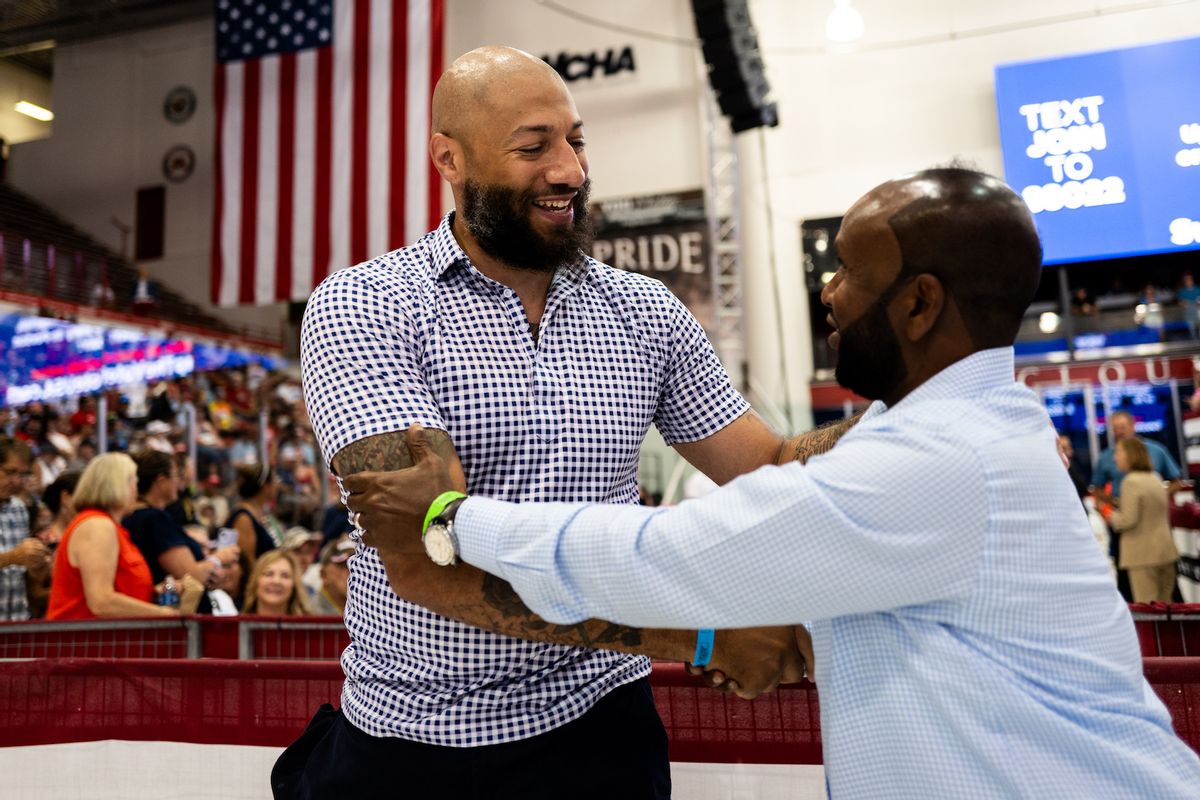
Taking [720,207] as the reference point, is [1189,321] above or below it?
below

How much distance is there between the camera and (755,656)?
4.44 ft

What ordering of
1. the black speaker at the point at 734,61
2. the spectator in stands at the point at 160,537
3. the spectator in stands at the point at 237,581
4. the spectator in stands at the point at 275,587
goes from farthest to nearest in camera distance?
the black speaker at the point at 734,61 < the spectator in stands at the point at 237,581 < the spectator in stands at the point at 275,587 < the spectator in stands at the point at 160,537

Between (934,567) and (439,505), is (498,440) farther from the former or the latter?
(934,567)

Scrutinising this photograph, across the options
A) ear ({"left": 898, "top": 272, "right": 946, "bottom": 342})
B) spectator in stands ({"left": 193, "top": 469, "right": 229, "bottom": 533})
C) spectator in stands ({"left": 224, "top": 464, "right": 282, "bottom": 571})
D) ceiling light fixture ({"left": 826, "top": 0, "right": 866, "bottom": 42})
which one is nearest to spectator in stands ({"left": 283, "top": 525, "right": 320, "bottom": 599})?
spectator in stands ({"left": 224, "top": 464, "right": 282, "bottom": 571})

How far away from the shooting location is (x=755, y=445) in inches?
71.0

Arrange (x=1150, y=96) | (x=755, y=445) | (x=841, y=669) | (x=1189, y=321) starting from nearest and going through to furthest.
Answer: (x=841, y=669)
(x=755, y=445)
(x=1150, y=96)
(x=1189, y=321)

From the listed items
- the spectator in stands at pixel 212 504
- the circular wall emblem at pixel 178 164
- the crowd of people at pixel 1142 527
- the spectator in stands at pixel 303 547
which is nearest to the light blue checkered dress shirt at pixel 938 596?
the spectator in stands at pixel 303 547

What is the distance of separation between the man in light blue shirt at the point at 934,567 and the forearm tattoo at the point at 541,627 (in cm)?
10

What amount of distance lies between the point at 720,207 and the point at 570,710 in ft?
38.2

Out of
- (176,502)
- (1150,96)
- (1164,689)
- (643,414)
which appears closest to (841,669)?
(643,414)

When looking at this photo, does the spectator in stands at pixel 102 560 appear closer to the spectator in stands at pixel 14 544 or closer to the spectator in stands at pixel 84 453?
the spectator in stands at pixel 14 544

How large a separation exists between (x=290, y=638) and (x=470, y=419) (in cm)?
278

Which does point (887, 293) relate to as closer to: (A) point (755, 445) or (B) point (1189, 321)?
(A) point (755, 445)

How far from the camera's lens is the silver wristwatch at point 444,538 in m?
1.25
